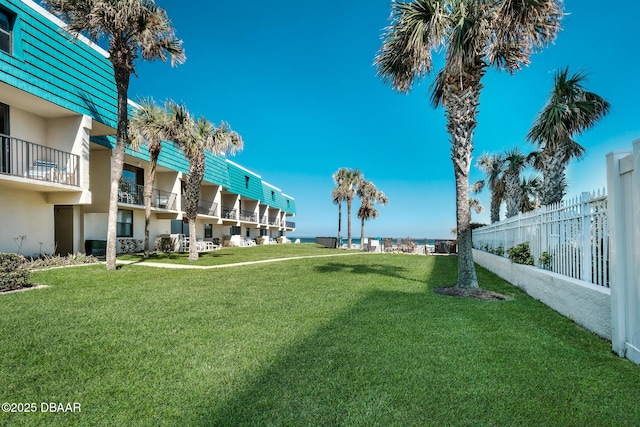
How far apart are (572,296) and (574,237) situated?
0.98 metres

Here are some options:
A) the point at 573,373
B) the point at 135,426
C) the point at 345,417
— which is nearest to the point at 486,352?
the point at 573,373

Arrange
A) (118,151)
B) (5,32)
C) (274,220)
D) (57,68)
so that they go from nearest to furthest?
(5,32) < (118,151) < (57,68) < (274,220)

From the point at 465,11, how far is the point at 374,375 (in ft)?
27.7

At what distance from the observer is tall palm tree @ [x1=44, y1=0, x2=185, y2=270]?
10.7m

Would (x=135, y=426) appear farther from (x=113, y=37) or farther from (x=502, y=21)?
(x=113, y=37)

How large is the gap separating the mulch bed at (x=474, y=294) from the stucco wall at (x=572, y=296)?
704 mm

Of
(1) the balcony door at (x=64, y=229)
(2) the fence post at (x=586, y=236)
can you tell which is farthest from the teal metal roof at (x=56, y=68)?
(2) the fence post at (x=586, y=236)

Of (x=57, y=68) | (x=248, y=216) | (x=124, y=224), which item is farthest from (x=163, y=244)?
(x=248, y=216)

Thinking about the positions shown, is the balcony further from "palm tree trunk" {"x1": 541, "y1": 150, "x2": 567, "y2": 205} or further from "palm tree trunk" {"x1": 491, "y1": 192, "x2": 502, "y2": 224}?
"palm tree trunk" {"x1": 491, "y1": 192, "x2": 502, "y2": 224}

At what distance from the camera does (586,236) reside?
16.8 feet

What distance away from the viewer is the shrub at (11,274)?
7613 mm

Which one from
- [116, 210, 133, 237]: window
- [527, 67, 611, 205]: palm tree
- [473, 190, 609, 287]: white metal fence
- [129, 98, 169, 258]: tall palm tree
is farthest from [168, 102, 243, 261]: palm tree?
[473, 190, 609, 287]: white metal fence

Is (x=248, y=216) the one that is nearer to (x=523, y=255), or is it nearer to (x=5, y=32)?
(x=5, y=32)

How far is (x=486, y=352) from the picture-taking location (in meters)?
3.95
